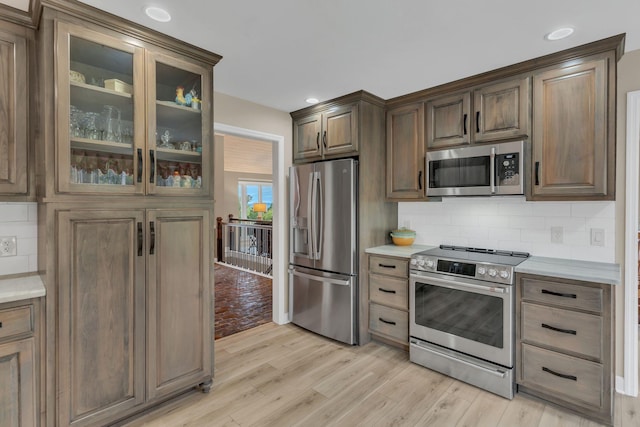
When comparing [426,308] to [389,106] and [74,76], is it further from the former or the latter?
[74,76]

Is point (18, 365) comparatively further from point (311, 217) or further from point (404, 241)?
point (404, 241)

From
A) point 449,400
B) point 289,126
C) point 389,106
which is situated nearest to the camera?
point 449,400

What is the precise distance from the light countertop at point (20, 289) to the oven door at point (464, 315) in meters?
2.61

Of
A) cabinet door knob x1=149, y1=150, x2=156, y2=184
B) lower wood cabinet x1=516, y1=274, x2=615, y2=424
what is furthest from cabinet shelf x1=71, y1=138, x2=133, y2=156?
lower wood cabinet x1=516, y1=274, x2=615, y2=424

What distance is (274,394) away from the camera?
237 centimetres

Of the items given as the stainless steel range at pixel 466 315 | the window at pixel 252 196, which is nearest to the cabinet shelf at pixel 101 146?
the stainless steel range at pixel 466 315

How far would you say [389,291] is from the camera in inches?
121

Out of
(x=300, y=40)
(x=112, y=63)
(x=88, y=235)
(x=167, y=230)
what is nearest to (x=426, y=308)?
(x=167, y=230)

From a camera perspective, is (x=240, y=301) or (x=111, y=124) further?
(x=240, y=301)

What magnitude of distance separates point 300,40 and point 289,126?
1712 mm

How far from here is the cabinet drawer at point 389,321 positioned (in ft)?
9.78

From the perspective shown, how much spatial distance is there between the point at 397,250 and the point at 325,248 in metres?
0.74

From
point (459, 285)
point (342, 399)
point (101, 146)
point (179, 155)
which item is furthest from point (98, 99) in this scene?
point (459, 285)

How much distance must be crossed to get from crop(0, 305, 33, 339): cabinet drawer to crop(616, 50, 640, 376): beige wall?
380 centimetres
